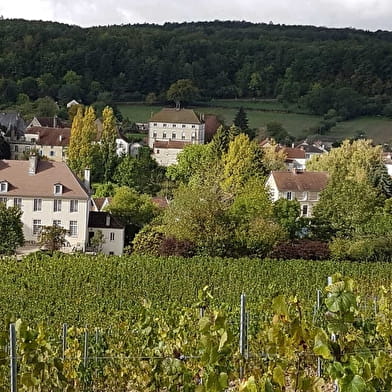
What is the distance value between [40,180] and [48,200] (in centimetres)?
111

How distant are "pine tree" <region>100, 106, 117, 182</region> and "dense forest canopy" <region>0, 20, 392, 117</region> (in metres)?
36.4

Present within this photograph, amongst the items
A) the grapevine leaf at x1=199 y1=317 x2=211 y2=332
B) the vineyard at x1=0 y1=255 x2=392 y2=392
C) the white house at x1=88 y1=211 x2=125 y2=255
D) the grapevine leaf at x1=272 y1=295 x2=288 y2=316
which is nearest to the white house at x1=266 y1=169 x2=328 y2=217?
the white house at x1=88 y1=211 x2=125 y2=255

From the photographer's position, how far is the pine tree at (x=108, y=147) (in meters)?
53.9

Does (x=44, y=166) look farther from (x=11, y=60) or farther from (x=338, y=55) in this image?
→ (x=338, y=55)

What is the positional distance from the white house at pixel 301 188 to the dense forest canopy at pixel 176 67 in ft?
167

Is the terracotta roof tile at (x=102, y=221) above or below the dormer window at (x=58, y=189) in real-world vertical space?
below

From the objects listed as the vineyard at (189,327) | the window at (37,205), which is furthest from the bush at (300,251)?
the window at (37,205)

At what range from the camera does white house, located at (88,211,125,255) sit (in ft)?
117

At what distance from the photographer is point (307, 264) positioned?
2678cm

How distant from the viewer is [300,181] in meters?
47.2

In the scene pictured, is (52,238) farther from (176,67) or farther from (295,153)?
(176,67)

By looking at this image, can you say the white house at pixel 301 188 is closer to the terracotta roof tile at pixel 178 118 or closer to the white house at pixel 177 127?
the white house at pixel 177 127

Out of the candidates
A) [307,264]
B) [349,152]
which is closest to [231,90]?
[349,152]

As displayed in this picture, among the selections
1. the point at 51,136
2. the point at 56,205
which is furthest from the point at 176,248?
the point at 51,136
